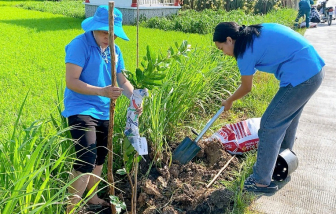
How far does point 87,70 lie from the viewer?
6.97 feet

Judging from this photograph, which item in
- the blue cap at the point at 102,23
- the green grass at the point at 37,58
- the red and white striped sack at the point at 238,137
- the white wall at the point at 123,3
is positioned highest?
the white wall at the point at 123,3

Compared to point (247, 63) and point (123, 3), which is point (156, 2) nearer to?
point (123, 3)

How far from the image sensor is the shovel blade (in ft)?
9.56

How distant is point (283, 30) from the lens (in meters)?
2.52

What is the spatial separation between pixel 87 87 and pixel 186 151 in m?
1.23

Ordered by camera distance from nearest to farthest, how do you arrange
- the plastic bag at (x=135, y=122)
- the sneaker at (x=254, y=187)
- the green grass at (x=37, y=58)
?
the plastic bag at (x=135, y=122)
the sneaker at (x=254, y=187)
the green grass at (x=37, y=58)

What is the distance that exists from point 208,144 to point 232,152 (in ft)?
0.92

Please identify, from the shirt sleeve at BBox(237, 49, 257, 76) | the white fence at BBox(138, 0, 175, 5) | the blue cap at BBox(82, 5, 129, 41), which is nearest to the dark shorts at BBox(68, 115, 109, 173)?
the blue cap at BBox(82, 5, 129, 41)

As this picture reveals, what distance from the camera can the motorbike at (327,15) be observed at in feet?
45.2

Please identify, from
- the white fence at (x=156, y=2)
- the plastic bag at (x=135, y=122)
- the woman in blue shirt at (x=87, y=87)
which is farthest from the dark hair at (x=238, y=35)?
the white fence at (x=156, y=2)

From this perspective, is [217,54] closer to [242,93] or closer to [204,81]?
[204,81]

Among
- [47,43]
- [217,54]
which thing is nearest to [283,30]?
[217,54]

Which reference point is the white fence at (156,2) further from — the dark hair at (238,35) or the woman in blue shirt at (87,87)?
the woman in blue shirt at (87,87)

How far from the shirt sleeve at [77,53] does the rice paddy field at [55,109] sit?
10.5 inches
